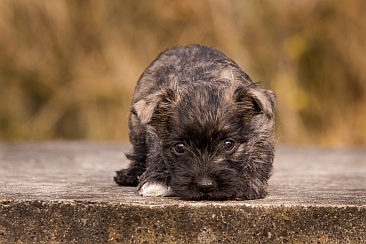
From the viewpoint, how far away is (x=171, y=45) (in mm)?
12375

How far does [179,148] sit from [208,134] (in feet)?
0.82

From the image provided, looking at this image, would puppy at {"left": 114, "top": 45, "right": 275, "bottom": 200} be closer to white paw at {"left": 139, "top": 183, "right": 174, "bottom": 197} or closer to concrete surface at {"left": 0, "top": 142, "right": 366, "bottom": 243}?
white paw at {"left": 139, "top": 183, "right": 174, "bottom": 197}

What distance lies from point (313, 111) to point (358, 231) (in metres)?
7.50

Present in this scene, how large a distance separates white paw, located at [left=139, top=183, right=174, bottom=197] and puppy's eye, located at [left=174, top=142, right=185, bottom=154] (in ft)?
1.16

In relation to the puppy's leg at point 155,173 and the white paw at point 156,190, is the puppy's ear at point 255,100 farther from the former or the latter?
the white paw at point 156,190

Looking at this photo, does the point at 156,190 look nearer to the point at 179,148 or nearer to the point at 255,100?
the point at 179,148

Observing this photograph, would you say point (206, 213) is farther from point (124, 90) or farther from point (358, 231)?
point (124, 90)

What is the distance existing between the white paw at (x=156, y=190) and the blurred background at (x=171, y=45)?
6532 millimetres

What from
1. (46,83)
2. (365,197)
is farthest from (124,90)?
(365,197)

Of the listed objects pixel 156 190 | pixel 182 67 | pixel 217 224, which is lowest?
pixel 217 224

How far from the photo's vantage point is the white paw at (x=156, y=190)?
5682 mm

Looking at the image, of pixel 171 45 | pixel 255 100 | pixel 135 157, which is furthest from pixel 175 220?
pixel 171 45

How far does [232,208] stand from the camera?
5141mm

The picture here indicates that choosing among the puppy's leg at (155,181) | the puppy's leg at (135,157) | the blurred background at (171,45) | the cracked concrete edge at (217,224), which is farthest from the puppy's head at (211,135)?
the blurred background at (171,45)
